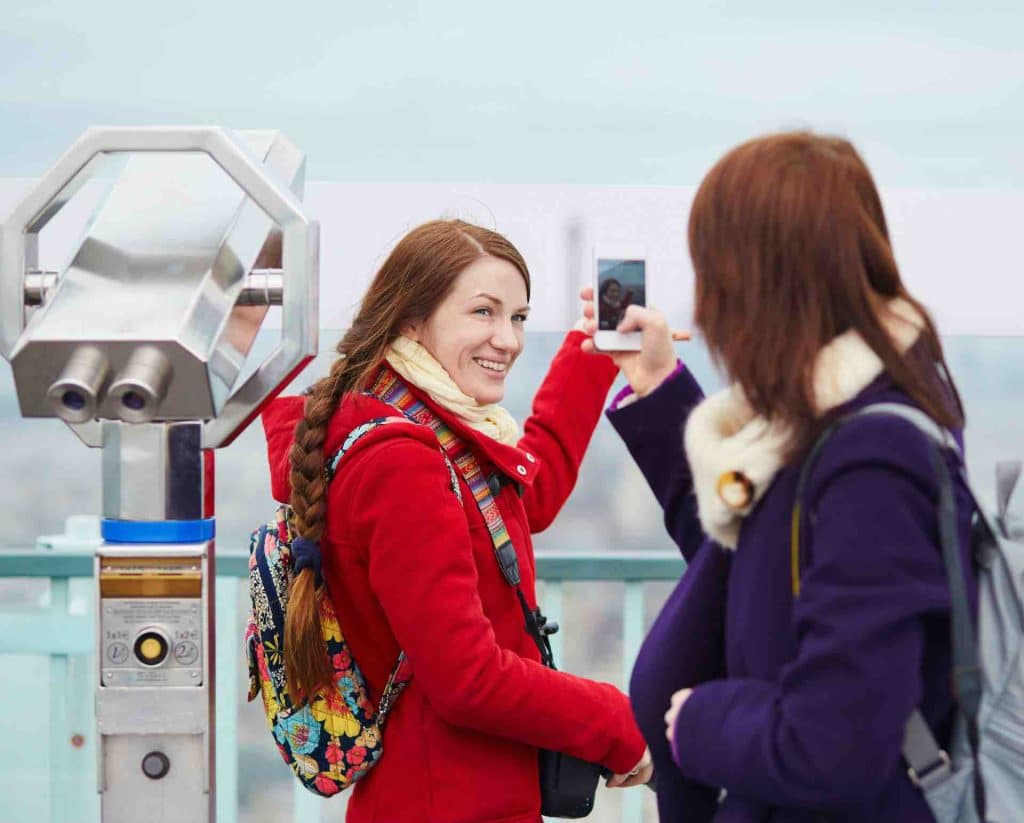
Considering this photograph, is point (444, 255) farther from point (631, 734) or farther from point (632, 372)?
point (631, 734)

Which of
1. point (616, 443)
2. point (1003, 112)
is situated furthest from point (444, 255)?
point (1003, 112)

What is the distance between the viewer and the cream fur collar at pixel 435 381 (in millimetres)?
1744

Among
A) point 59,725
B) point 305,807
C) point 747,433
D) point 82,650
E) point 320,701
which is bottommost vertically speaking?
point 305,807

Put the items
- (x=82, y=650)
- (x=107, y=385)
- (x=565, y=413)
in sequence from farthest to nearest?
(x=82, y=650)
(x=565, y=413)
(x=107, y=385)

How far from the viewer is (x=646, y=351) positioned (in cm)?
152

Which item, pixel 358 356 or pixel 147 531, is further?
pixel 358 356

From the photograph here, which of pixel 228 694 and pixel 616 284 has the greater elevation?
pixel 616 284

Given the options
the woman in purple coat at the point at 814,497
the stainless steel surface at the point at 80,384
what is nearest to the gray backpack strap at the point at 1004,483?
the woman in purple coat at the point at 814,497

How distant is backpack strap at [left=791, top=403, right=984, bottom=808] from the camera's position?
112 cm

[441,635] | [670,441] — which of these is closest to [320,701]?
[441,635]

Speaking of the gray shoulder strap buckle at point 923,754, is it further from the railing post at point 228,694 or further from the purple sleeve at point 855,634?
the railing post at point 228,694

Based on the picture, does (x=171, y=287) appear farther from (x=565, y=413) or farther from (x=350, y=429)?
(x=565, y=413)

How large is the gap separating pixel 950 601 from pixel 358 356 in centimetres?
91

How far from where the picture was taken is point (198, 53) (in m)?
2.80
